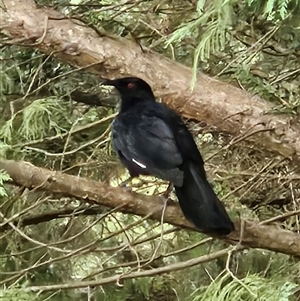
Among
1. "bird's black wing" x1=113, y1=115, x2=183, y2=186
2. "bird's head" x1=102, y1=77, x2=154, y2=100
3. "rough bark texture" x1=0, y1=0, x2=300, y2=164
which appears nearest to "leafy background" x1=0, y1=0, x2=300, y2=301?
"rough bark texture" x1=0, y1=0, x2=300, y2=164

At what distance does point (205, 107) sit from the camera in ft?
10.8

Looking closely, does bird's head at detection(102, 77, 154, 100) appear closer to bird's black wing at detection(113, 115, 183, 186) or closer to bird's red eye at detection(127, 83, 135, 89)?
bird's red eye at detection(127, 83, 135, 89)

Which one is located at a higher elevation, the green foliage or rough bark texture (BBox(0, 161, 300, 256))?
rough bark texture (BBox(0, 161, 300, 256))

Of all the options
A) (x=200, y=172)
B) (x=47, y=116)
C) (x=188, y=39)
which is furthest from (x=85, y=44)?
(x=200, y=172)

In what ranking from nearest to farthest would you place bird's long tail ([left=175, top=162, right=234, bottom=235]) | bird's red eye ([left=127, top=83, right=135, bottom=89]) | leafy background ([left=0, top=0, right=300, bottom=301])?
bird's long tail ([left=175, top=162, right=234, bottom=235]) < bird's red eye ([left=127, top=83, right=135, bottom=89]) < leafy background ([left=0, top=0, right=300, bottom=301])

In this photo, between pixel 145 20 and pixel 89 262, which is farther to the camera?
pixel 89 262

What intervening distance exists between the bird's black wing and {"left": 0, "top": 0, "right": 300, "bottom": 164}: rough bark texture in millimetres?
352

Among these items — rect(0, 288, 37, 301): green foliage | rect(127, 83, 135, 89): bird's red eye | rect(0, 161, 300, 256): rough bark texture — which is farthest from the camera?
rect(127, 83, 135, 89): bird's red eye

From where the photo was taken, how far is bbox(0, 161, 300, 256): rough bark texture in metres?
2.37

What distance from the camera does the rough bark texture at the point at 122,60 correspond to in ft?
10.8

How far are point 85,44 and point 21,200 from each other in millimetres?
844

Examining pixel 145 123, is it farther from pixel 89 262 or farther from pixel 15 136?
pixel 89 262

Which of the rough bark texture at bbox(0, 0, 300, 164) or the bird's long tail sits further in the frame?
the rough bark texture at bbox(0, 0, 300, 164)

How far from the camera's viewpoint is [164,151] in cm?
282
